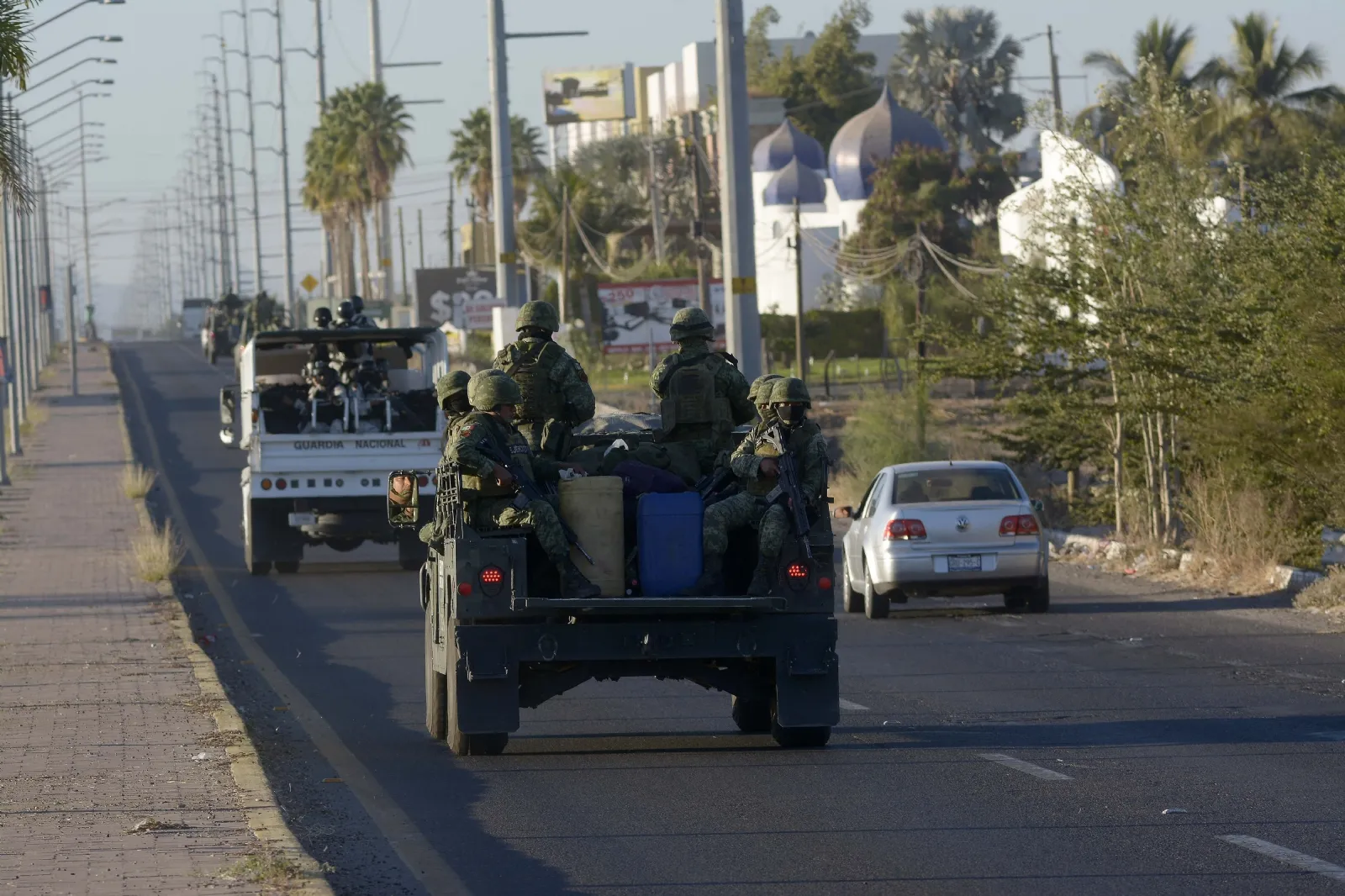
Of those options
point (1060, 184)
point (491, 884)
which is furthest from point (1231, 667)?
point (1060, 184)

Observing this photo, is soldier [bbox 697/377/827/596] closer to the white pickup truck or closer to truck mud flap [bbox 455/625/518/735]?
truck mud flap [bbox 455/625/518/735]

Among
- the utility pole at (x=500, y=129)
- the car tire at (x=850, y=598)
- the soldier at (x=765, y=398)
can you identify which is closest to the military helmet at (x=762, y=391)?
the soldier at (x=765, y=398)

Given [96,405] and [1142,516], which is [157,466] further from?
[1142,516]

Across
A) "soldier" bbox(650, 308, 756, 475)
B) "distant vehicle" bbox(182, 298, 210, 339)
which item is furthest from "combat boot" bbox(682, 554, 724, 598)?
"distant vehicle" bbox(182, 298, 210, 339)

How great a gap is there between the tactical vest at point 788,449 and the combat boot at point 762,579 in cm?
39

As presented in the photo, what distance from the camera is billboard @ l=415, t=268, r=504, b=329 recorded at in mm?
60781

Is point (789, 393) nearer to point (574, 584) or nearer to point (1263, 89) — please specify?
point (574, 584)

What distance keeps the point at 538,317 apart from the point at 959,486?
885cm

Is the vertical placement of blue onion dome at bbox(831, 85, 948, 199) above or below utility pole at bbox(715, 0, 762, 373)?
above

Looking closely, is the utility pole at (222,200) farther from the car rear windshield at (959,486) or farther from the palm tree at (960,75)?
the car rear windshield at (959,486)

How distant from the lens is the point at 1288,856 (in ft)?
27.1

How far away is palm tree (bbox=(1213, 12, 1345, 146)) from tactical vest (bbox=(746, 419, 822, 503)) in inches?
2273

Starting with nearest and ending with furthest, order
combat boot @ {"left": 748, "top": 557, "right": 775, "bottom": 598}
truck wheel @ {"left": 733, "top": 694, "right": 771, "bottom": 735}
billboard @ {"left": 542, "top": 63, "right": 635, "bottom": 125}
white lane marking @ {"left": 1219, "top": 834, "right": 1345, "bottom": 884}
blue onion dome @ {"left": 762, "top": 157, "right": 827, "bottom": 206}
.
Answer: white lane marking @ {"left": 1219, "top": 834, "right": 1345, "bottom": 884}
combat boot @ {"left": 748, "top": 557, "right": 775, "bottom": 598}
truck wheel @ {"left": 733, "top": 694, "right": 771, "bottom": 735}
blue onion dome @ {"left": 762, "top": 157, "right": 827, "bottom": 206}
billboard @ {"left": 542, "top": 63, "right": 635, "bottom": 125}

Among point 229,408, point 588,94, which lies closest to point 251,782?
point 229,408
